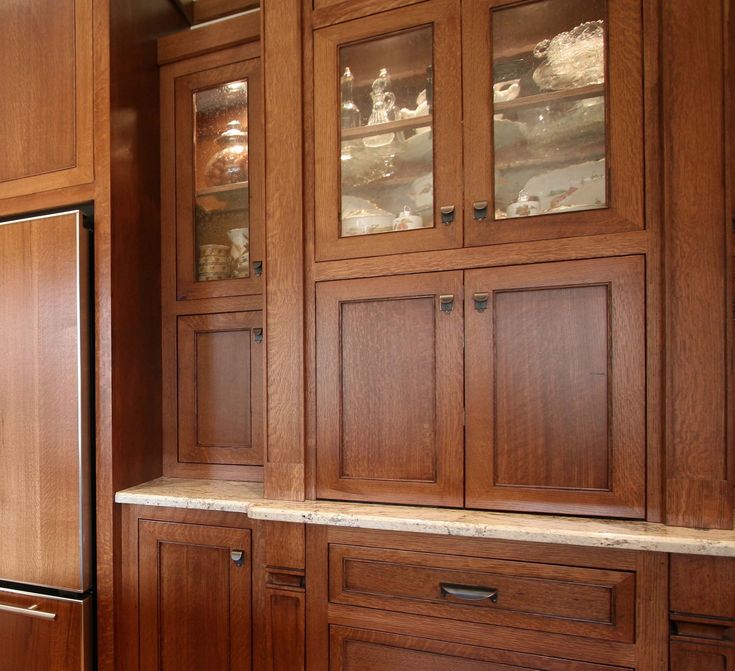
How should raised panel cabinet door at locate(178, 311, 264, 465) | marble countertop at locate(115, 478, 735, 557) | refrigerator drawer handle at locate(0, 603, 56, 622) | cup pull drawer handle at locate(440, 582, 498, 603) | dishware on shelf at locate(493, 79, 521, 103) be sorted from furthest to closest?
raised panel cabinet door at locate(178, 311, 264, 465) < refrigerator drawer handle at locate(0, 603, 56, 622) < dishware on shelf at locate(493, 79, 521, 103) < cup pull drawer handle at locate(440, 582, 498, 603) < marble countertop at locate(115, 478, 735, 557)

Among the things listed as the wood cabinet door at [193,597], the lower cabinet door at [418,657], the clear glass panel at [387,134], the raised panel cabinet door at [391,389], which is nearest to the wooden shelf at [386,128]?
the clear glass panel at [387,134]

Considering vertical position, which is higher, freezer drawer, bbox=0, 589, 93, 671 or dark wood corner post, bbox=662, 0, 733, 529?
dark wood corner post, bbox=662, 0, 733, 529

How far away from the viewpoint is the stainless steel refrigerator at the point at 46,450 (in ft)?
4.47

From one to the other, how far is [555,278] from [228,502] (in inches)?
39.7

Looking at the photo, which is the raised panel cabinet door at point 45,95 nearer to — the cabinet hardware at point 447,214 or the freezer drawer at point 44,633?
the cabinet hardware at point 447,214

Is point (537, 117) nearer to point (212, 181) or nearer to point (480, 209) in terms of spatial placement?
point (480, 209)

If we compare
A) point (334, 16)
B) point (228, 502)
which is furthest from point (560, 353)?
point (334, 16)

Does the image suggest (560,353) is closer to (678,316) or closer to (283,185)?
(678,316)

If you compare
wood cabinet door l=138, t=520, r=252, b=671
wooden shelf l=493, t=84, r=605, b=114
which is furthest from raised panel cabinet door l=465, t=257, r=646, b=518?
wood cabinet door l=138, t=520, r=252, b=671

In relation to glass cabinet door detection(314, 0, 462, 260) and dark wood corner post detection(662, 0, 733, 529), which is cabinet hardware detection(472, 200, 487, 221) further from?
dark wood corner post detection(662, 0, 733, 529)

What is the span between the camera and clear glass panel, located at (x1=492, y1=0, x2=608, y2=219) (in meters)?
1.08

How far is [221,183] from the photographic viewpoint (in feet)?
5.21

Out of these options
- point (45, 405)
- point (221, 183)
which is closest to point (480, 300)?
point (221, 183)

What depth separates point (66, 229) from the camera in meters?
1.38
